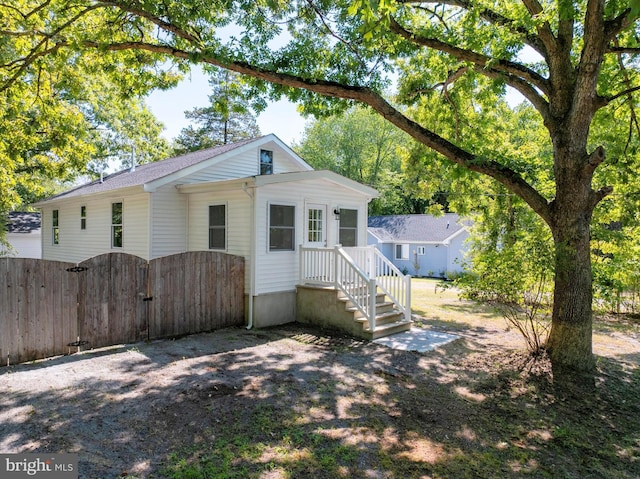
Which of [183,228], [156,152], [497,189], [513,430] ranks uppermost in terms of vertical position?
[156,152]

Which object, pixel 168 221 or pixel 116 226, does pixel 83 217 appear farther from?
pixel 168 221

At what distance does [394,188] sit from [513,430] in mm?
35568

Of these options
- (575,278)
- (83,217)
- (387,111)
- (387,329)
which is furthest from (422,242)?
(575,278)

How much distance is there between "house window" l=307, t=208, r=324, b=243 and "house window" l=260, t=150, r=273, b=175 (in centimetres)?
324

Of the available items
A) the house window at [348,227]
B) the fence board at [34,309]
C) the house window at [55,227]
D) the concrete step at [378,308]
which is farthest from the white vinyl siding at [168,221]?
the house window at [55,227]

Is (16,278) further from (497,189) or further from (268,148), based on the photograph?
(497,189)

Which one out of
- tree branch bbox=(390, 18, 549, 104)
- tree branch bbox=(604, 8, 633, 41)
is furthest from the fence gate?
tree branch bbox=(604, 8, 633, 41)

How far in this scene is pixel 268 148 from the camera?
41.4 feet

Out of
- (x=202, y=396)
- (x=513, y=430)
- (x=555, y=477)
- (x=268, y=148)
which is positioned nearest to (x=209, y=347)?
(x=202, y=396)

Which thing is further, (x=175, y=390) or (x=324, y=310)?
(x=324, y=310)

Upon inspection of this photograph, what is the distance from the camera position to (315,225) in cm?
1016

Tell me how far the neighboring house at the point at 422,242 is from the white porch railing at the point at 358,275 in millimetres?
16692

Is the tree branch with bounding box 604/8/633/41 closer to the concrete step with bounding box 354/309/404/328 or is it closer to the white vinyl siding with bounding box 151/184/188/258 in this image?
the concrete step with bounding box 354/309/404/328

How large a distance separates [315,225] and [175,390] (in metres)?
5.92
